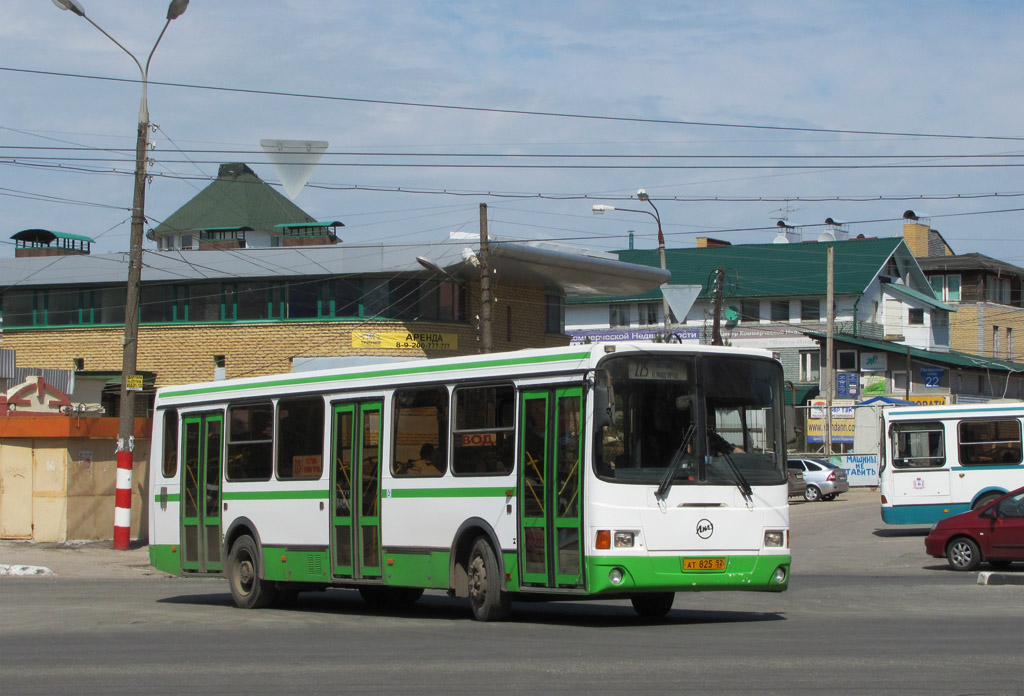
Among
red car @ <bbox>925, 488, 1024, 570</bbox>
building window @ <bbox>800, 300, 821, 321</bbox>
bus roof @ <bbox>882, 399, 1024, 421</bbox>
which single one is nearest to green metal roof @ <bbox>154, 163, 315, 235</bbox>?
building window @ <bbox>800, 300, 821, 321</bbox>

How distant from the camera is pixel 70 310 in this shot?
45.0m

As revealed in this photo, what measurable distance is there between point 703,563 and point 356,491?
4.39 m

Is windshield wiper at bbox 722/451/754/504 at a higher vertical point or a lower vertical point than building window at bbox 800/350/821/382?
lower

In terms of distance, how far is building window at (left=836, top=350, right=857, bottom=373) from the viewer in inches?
2675

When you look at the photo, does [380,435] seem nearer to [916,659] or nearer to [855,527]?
[916,659]

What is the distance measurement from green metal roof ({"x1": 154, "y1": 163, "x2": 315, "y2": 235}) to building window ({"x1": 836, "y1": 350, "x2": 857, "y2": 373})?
120ft

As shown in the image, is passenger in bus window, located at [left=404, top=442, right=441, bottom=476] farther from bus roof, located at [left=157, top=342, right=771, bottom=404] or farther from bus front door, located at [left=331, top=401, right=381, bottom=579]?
bus roof, located at [left=157, top=342, right=771, bottom=404]

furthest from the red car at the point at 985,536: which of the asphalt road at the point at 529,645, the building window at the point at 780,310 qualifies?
the building window at the point at 780,310

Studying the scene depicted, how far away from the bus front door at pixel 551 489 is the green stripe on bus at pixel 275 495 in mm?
3393

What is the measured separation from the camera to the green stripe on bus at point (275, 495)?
1531 cm

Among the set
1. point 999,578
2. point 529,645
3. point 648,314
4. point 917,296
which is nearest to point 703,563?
point 529,645

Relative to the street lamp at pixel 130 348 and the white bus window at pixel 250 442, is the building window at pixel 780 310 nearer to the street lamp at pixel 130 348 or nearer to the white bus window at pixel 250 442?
the street lamp at pixel 130 348

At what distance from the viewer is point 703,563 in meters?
12.4

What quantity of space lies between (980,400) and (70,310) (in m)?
45.6
